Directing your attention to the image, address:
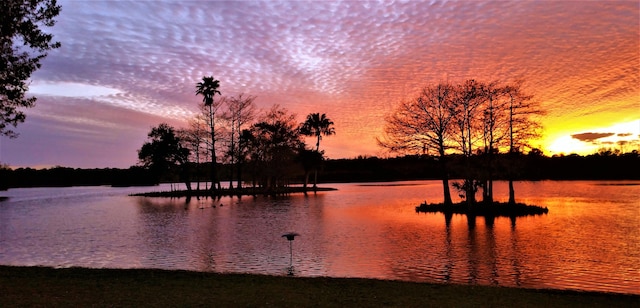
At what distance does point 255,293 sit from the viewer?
12945mm

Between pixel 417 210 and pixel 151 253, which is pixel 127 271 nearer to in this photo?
pixel 151 253

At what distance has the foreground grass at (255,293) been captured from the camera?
38.7ft

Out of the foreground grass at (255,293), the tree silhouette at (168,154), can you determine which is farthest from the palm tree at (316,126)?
the foreground grass at (255,293)

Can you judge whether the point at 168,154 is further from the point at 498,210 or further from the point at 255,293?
the point at 255,293

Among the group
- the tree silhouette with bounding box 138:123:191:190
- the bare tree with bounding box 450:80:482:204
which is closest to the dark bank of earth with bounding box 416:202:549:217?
the bare tree with bounding box 450:80:482:204

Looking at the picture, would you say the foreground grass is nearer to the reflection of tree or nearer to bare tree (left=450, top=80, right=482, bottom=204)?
the reflection of tree

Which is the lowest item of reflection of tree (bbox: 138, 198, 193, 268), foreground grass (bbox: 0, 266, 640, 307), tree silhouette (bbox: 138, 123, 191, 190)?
reflection of tree (bbox: 138, 198, 193, 268)

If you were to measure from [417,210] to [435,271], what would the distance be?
32.3 meters

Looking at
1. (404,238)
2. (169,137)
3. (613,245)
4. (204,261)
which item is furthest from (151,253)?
(169,137)

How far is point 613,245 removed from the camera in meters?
25.6

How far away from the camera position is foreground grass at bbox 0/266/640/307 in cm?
1179

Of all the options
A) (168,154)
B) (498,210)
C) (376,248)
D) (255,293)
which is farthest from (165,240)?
(168,154)

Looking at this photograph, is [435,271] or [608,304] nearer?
[608,304]

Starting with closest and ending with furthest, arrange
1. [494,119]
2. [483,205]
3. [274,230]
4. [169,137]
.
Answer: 1. [274,230]
2. [483,205]
3. [494,119]
4. [169,137]
